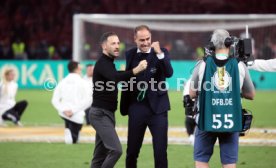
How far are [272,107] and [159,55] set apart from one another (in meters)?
17.1

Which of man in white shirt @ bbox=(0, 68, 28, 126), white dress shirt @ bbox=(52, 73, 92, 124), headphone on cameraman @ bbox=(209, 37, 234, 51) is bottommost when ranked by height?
man in white shirt @ bbox=(0, 68, 28, 126)

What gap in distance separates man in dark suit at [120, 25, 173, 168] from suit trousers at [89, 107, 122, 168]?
0.83 feet

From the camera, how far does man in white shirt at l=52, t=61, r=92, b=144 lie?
1680cm

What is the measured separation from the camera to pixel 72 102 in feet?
56.1

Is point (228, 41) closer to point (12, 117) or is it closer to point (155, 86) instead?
point (155, 86)

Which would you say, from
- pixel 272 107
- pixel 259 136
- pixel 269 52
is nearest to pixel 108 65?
pixel 259 136

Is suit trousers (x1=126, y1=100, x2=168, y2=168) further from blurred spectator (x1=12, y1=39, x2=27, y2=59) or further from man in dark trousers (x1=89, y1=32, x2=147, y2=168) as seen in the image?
blurred spectator (x1=12, y1=39, x2=27, y2=59)

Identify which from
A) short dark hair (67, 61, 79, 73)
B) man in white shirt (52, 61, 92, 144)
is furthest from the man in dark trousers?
short dark hair (67, 61, 79, 73)

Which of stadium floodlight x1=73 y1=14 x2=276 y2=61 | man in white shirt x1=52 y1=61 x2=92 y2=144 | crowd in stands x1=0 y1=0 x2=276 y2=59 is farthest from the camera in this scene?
crowd in stands x1=0 y1=0 x2=276 y2=59

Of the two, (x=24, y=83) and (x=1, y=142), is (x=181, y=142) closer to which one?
(x=1, y=142)

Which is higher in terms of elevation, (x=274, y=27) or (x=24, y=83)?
(x=274, y=27)

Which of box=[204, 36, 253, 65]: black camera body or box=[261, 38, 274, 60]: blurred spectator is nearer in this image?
box=[204, 36, 253, 65]: black camera body

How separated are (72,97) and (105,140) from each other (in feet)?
20.5

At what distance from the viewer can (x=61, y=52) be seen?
39.3 m
